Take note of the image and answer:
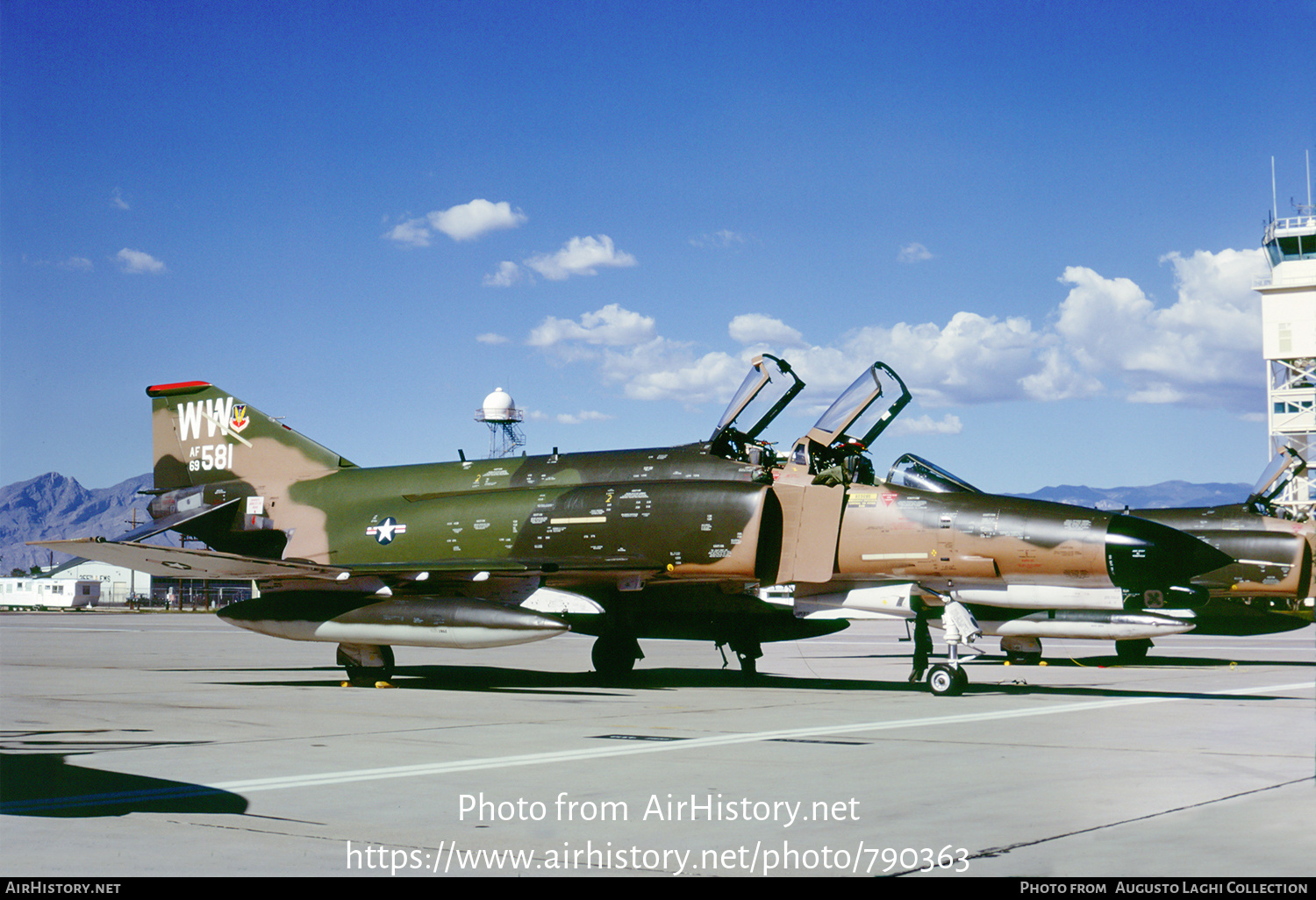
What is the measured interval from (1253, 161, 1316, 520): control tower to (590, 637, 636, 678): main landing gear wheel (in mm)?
51913

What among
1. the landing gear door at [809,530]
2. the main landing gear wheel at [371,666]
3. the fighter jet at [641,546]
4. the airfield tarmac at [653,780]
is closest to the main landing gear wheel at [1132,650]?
the airfield tarmac at [653,780]

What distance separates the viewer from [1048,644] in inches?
1118

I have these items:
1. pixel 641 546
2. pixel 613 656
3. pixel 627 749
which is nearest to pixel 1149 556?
pixel 641 546

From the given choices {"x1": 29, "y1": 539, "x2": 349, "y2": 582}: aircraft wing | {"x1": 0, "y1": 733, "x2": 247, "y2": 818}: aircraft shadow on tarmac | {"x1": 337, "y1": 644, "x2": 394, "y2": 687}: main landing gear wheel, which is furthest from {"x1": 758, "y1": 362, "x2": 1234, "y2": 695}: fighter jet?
{"x1": 0, "y1": 733, "x2": 247, "y2": 818}: aircraft shadow on tarmac

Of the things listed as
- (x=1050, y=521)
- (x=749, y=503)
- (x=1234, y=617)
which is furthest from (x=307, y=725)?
(x=1234, y=617)

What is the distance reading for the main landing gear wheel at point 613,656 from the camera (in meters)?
16.4

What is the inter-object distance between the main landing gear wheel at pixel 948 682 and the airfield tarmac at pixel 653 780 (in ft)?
0.57

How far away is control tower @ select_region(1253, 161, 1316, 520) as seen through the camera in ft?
190

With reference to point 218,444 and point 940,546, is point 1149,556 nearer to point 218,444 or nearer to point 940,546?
point 940,546

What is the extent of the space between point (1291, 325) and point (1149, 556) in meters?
53.3

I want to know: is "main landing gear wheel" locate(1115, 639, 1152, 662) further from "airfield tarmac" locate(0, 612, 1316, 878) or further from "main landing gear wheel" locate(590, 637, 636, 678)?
"main landing gear wheel" locate(590, 637, 636, 678)

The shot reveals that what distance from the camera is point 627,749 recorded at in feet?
28.1

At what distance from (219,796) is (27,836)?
1215 mm

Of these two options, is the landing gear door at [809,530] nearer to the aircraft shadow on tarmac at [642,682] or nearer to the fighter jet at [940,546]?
the fighter jet at [940,546]
